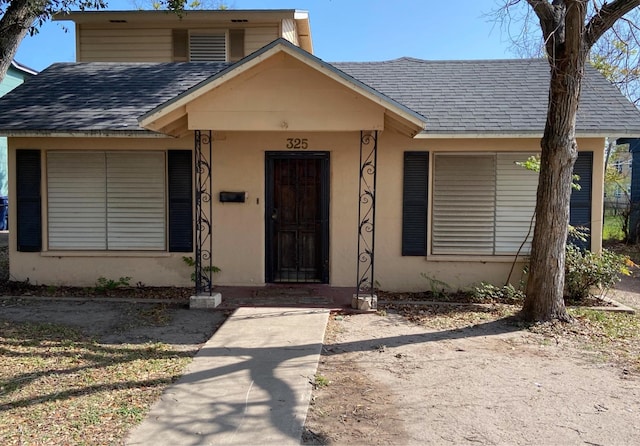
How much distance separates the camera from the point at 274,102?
6844 mm

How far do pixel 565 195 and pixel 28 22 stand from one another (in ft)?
23.2

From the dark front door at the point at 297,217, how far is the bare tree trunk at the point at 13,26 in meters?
3.68

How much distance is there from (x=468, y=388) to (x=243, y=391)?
1912 mm

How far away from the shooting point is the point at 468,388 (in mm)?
4492

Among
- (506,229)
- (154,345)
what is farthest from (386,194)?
(154,345)

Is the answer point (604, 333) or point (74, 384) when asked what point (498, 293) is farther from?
point (74, 384)

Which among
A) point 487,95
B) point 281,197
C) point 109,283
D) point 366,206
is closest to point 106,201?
point 109,283

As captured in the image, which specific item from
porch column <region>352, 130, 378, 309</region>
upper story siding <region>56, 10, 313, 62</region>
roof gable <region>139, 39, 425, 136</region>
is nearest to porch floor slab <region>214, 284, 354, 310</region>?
porch column <region>352, 130, 378, 309</region>

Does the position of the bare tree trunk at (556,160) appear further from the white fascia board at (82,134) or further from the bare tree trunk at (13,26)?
the bare tree trunk at (13,26)

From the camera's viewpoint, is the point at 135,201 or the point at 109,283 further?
the point at 135,201

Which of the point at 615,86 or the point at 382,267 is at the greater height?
the point at 615,86

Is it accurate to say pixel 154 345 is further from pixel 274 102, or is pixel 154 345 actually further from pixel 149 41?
pixel 149 41

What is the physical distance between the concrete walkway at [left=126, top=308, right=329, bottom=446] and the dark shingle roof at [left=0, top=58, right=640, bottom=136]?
3.79 m

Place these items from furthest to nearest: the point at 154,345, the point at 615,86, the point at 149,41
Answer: the point at 149,41, the point at 615,86, the point at 154,345
